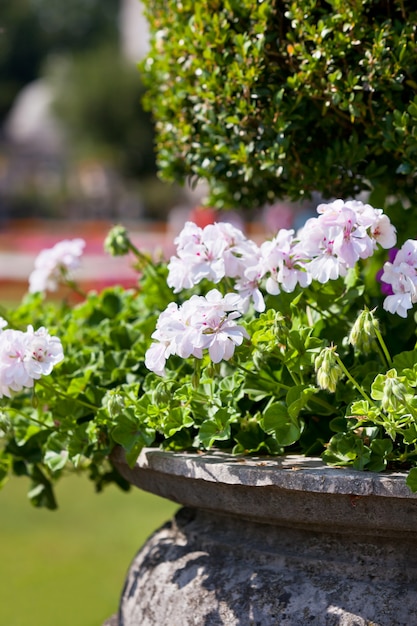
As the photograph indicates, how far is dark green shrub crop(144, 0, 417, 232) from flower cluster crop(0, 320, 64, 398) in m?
0.78

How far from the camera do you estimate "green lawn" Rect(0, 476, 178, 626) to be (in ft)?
13.3

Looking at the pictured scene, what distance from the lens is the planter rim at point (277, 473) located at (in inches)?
76.0

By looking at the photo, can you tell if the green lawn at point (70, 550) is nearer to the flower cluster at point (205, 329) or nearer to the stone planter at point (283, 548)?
the stone planter at point (283, 548)

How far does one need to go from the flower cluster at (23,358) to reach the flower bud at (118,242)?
2.28 feet

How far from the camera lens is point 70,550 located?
4723 mm

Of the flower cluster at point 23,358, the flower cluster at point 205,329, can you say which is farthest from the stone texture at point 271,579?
the flower cluster at point 23,358

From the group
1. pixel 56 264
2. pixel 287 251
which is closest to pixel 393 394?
pixel 287 251

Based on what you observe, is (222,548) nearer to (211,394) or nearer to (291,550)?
(291,550)

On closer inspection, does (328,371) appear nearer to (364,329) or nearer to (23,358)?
(364,329)

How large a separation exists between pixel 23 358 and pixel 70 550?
2790 mm

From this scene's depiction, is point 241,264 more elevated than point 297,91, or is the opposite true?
point 297,91

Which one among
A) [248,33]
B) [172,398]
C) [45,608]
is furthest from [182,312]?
[45,608]

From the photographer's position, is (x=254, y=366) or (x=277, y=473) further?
(x=254, y=366)

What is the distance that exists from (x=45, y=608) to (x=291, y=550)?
7.07 ft
